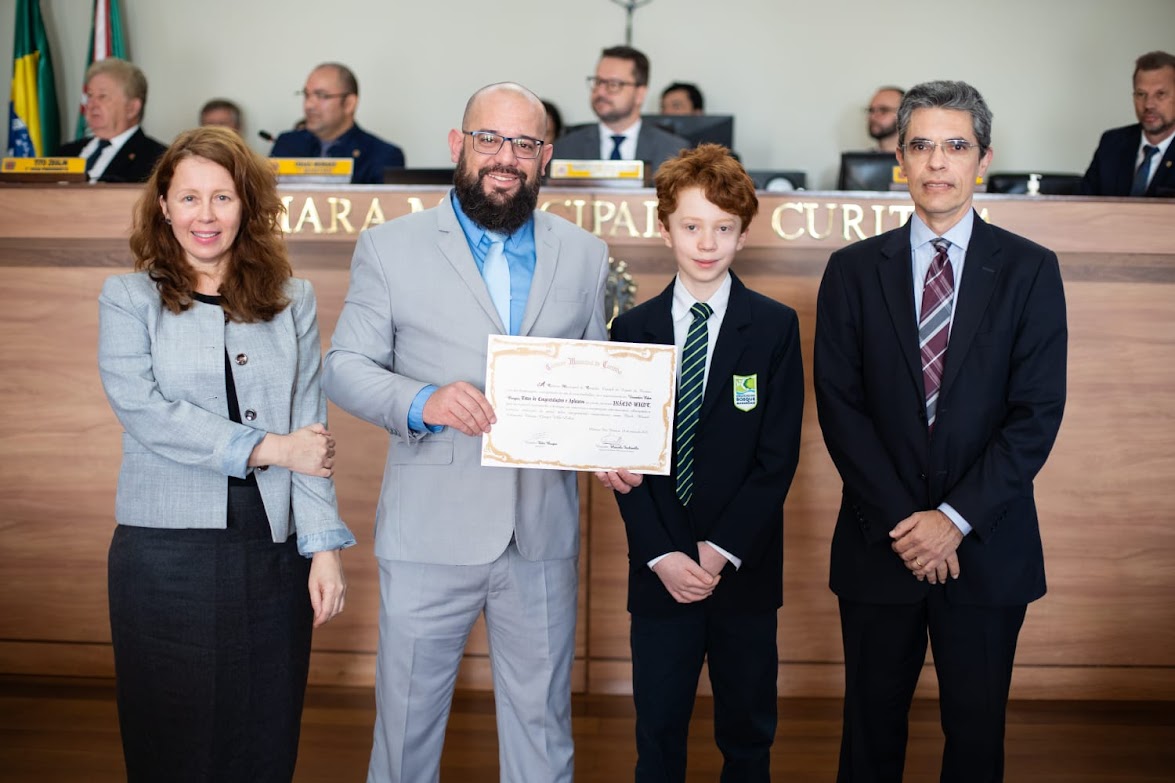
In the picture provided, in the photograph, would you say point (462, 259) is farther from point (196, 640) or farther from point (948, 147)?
point (948, 147)

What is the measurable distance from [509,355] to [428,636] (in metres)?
0.58

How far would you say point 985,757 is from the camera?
2.15 m

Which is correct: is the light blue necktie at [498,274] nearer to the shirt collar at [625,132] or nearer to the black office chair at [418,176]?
the black office chair at [418,176]

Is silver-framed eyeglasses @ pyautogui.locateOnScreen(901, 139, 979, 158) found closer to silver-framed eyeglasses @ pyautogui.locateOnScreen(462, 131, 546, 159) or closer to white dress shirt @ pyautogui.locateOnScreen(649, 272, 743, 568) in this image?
white dress shirt @ pyautogui.locateOnScreen(649, 272, 743, 568)

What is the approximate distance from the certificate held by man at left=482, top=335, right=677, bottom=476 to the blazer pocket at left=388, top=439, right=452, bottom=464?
132 millimetres

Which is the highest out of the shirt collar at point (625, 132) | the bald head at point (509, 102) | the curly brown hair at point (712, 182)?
the shirt collar at point (625, 132)

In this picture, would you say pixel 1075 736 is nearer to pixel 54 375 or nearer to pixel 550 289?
pixel 550 289

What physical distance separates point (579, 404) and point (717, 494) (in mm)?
397

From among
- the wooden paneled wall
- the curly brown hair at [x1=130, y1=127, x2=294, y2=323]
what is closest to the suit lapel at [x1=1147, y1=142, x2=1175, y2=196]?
the wooden paneled wall

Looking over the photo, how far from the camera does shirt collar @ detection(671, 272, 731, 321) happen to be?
227cm

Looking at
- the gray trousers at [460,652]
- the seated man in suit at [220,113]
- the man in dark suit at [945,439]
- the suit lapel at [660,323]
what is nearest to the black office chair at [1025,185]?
the man in dark suit at [945,439]

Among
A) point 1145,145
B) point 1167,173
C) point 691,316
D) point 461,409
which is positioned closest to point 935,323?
point 691,316

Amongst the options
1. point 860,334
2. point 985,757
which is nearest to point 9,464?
point 860,334

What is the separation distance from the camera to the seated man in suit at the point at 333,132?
5297mm
